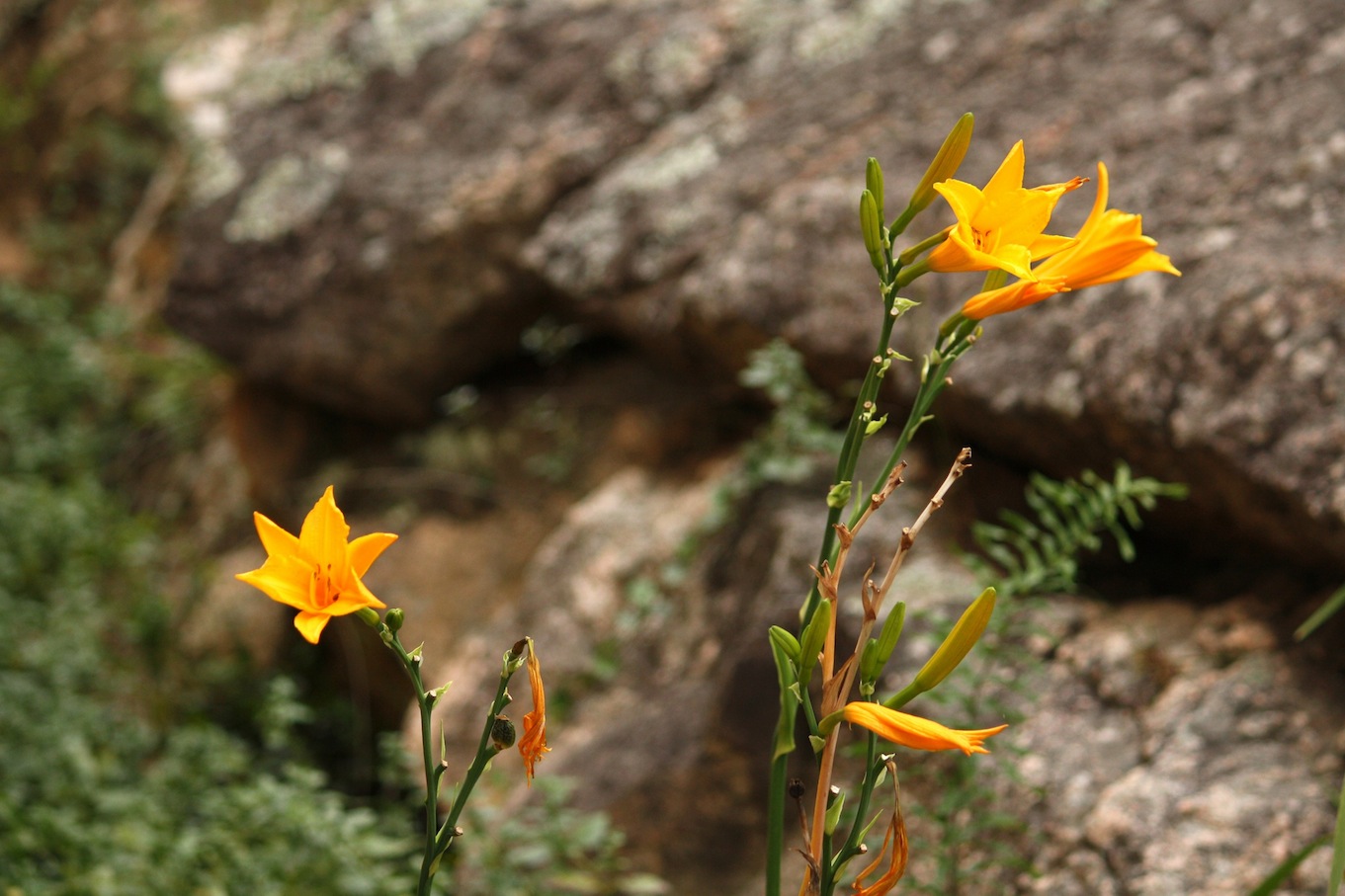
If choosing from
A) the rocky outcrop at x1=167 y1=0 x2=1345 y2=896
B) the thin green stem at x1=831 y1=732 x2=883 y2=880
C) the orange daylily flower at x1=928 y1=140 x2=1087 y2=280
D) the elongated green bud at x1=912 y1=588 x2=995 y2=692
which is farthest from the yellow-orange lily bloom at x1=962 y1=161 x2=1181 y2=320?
the rocky outcrop at x1=167 y1=0 x2=1345 y2=896

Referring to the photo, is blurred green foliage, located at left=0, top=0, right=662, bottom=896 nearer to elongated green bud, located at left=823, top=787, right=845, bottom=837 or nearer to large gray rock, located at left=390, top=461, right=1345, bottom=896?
large gray rock, located at left=390, top=461, right=1345, bottom=896

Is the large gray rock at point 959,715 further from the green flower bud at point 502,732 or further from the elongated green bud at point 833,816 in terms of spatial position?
the green flower bud at point 502,732

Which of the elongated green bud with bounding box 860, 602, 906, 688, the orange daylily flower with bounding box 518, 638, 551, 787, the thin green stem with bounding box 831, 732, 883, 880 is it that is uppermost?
the orange daylily flower with bounding box 518, 638, 551, 787

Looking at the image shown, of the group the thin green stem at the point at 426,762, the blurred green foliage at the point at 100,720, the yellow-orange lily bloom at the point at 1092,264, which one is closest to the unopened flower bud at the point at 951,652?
the yellow-orange lily bloom at the point at 1092,264

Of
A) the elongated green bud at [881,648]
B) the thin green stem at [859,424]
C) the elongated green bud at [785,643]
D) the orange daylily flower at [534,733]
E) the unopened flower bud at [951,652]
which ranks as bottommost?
the unopened flower bud at [951,652]

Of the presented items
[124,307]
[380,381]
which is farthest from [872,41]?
[124,307]
